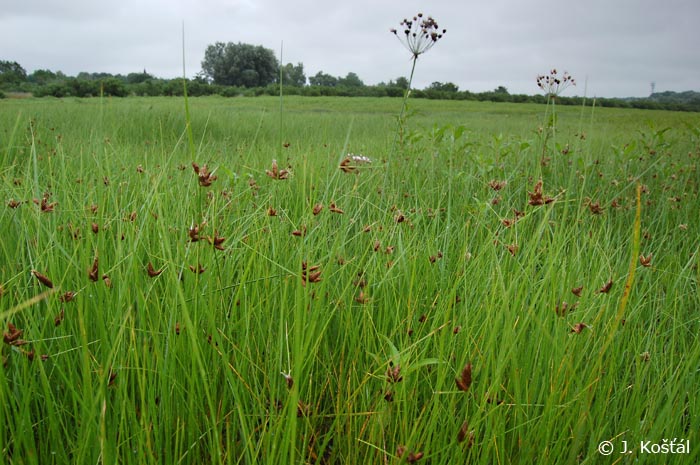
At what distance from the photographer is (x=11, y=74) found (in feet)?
73.5

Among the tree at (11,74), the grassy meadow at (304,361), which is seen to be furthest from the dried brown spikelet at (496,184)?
the tree at (11,74)

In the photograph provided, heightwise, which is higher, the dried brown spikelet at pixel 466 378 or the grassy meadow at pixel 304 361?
the dried brown spikelet at pixel 466 378

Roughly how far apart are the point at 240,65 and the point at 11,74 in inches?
1773

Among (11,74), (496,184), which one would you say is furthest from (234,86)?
(496,184)

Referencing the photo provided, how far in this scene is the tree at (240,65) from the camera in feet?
209

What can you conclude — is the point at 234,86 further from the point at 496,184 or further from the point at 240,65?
the point at 496,184

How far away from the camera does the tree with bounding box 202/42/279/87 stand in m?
63.8

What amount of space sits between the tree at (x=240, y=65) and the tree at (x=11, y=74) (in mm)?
40117

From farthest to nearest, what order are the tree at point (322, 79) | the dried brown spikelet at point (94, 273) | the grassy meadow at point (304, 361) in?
the tree at point (322, 79), the grassy meadow at point (304, 361), the dried brown spikelet at point (94, 273)

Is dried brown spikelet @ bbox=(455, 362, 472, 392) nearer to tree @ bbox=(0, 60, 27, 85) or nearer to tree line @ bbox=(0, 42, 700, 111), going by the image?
tree line @ bbox=(0, 42, 700, 111)

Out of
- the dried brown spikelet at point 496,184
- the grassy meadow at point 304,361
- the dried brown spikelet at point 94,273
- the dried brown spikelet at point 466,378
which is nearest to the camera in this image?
the dried brown spikelet at point 466,378

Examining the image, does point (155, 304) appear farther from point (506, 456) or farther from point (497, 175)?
point (497, 175)

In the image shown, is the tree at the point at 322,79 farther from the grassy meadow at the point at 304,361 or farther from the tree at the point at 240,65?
the grassy meadow at the point at 304,361

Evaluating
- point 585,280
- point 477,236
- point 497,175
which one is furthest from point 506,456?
point 497,175
